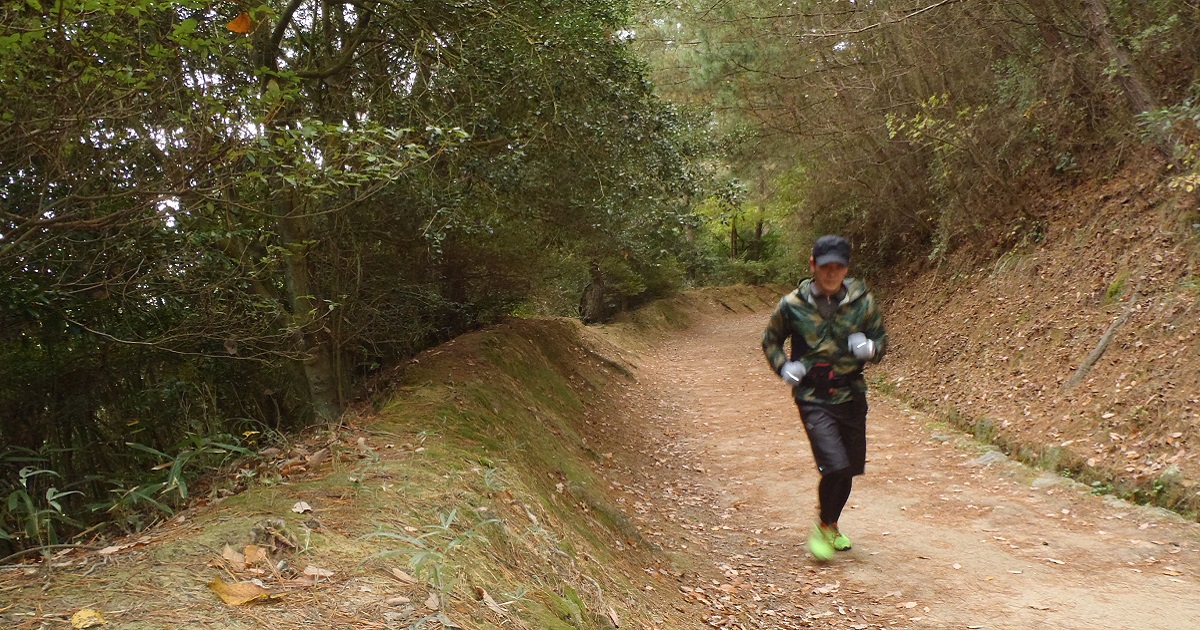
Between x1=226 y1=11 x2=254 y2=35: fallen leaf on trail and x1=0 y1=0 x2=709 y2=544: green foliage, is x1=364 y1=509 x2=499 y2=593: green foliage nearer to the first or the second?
x1=0 y1=0 x2=709 y2=544: green foliage

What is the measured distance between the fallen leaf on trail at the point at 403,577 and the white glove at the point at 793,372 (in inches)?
117

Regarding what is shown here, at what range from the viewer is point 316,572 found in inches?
109

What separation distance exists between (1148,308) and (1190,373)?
1459 millimetres

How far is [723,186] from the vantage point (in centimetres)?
909

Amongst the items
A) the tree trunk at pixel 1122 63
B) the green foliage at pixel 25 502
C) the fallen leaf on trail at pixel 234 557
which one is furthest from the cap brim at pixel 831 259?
the tree trunk at pixel 1122 63

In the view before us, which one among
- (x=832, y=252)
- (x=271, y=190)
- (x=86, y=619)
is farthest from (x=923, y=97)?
(x=86, y=619)

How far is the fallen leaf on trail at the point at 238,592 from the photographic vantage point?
2.43 m

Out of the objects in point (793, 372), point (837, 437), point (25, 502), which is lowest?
point (837, 437)

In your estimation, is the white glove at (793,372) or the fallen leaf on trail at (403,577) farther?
the white glove at (793,372)

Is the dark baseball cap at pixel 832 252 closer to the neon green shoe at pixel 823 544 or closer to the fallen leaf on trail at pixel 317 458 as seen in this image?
the neon green shoe at pixel 823 544

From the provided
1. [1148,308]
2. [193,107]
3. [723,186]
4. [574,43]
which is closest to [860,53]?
[723,186]

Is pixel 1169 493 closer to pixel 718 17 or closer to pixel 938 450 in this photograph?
pixel 938 450

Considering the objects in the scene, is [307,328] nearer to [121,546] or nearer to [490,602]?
[121,546]

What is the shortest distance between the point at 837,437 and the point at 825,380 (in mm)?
425
